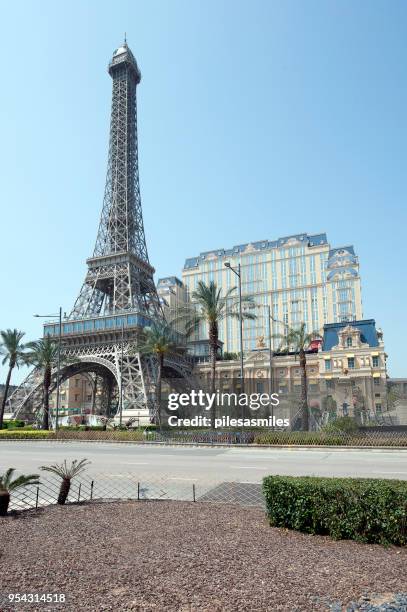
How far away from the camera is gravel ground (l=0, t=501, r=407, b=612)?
15.9 feet

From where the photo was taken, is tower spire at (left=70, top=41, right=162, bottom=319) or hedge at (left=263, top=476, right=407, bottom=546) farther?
tower spire at (left=70, top=41, right=162, bottom=319)

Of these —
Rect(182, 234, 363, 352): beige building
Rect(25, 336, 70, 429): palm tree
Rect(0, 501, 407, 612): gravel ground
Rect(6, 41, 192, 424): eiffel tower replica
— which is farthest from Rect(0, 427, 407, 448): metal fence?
Rect(182, 234, 363, 352): beige building

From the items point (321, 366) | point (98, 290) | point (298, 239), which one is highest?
point (298, 239)

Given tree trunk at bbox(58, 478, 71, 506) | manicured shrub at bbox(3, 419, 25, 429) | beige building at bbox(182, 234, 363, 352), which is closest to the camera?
tree trunk at bbox(58, 478, 71, 506)

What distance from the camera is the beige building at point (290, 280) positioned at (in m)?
105

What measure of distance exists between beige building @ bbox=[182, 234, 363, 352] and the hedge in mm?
98198

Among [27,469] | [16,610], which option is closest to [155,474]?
[27,469]

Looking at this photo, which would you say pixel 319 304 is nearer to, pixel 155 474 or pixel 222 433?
pixel 222 433

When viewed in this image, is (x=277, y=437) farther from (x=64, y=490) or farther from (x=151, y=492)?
(x=64, y=490)

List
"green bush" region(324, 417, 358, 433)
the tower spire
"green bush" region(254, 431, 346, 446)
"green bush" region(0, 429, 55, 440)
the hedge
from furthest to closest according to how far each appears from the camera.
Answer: the tower spire, "green bush" region(0, 429, 55, 440), "green bush" region(324, 417, 358, 433), "green bush" region(254, 431, 346, 446), the hedge

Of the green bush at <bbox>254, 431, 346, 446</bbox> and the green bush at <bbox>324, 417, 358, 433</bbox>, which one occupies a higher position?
the green bush at <bbox>324, 417, 358, 433</bbox>

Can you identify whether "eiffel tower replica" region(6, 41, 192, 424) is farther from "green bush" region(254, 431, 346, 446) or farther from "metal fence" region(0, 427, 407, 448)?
"green bush" region(254, 431, 346, 446)

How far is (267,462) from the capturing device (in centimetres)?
1906

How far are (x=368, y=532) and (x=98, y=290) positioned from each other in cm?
7056
